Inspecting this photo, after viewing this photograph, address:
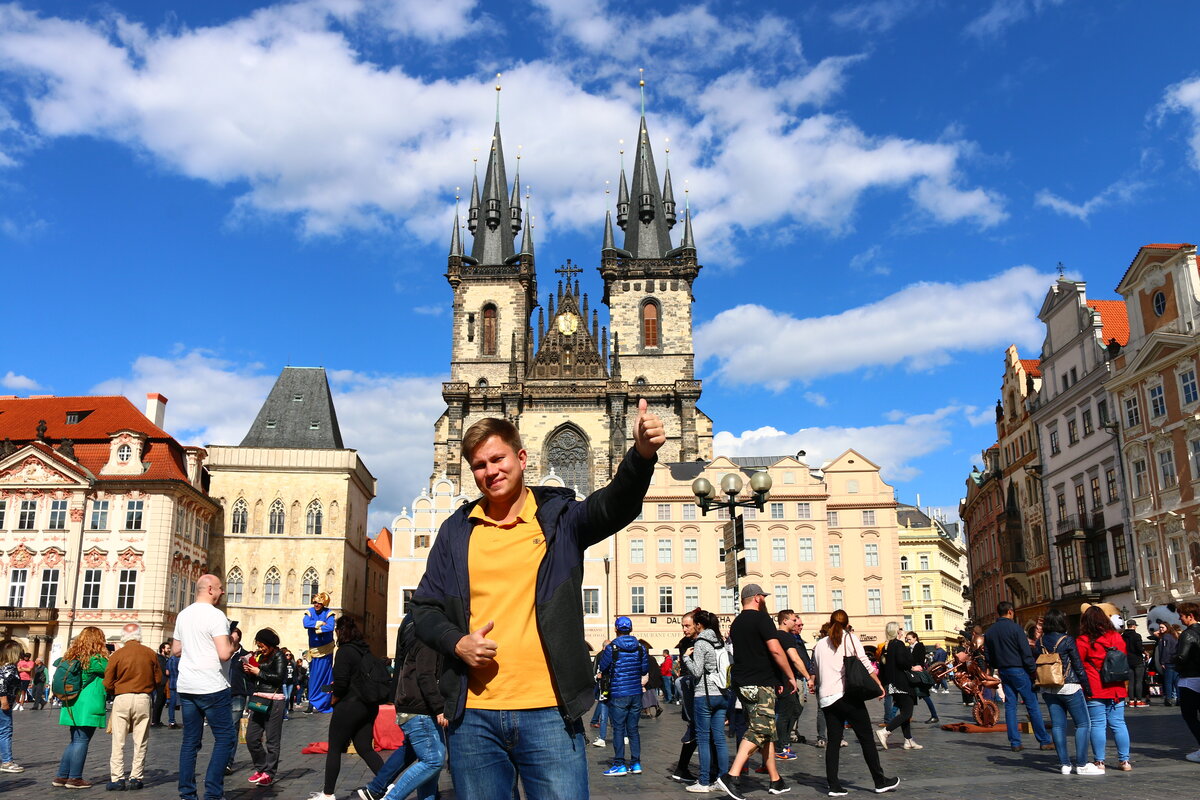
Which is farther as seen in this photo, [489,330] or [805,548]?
[489,330]

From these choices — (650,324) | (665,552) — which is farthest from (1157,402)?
(650,324)

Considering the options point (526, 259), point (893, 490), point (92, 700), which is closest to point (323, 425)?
point (526, 259)

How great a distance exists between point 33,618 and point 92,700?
1391 inches

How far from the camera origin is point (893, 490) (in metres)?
52.3

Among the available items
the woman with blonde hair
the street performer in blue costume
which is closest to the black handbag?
the woman with blonde hair

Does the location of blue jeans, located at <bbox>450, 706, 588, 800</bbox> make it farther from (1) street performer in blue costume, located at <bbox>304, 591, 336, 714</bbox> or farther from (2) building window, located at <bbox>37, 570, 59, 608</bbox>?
(2) building window, located at <bbox>37, 570, 59, 608</bbox>

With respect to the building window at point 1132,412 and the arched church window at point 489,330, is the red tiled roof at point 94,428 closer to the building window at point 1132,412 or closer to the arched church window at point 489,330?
the arched church window at point 489,330

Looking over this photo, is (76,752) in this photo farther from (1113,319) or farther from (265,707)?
(1113,319)

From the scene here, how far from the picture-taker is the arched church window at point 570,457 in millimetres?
59844

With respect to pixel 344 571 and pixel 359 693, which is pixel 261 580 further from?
pixel 359 693

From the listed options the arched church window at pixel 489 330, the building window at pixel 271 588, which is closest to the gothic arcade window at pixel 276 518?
the building window at pixel 271 588

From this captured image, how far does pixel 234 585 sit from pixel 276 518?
3.75 m

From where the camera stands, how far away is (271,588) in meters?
50.6

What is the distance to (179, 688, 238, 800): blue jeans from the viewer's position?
27.6 feet
